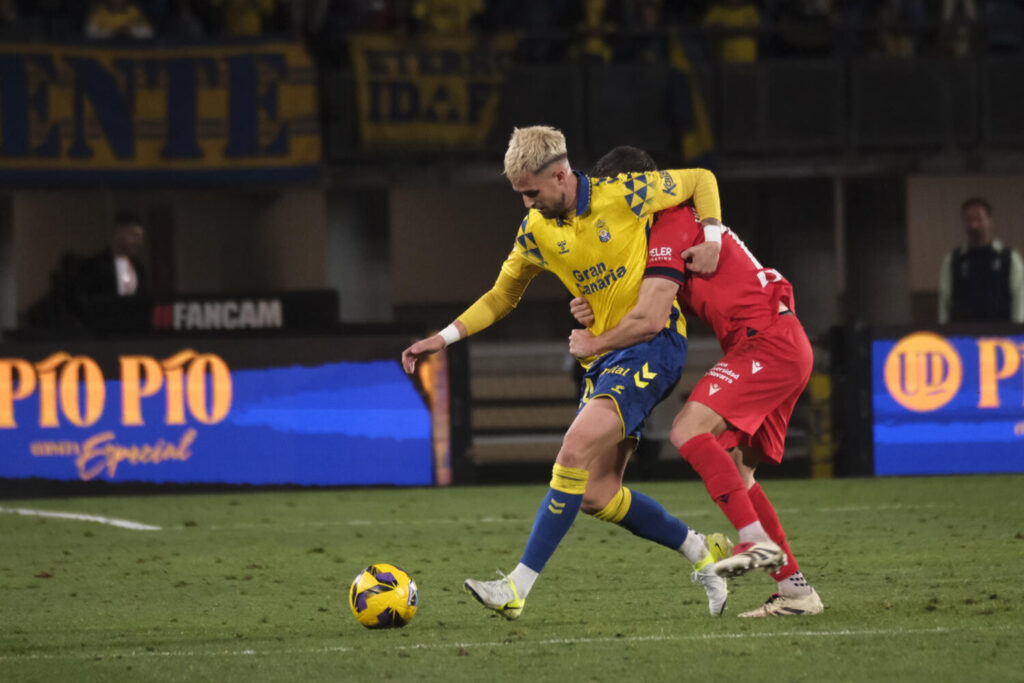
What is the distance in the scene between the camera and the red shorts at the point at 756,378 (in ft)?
20.9

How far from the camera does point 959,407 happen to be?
13.2m

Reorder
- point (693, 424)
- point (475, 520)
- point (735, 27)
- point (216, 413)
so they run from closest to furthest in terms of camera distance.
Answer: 1. point (693, 424)
2. point (475, 520)
3. point (216, 413)
4. point (735, 27)

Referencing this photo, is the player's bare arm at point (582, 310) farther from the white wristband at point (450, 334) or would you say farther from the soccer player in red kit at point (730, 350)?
the white wristband at point (450, 334)

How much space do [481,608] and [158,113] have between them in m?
11.0

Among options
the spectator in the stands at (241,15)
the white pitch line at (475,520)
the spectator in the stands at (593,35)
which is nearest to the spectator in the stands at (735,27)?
the spectator in the stands at (593,35)

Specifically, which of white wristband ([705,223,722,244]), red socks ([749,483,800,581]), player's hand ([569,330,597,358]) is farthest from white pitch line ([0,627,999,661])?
white wristband ([705,223,722,244])

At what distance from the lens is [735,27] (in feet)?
59.2

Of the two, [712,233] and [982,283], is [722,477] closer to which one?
[712,233]

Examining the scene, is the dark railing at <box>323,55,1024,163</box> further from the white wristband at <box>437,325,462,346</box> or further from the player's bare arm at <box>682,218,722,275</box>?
the player's bare arm at <box>682,218,722,275</box>

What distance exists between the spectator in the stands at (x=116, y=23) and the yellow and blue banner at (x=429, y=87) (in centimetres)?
222

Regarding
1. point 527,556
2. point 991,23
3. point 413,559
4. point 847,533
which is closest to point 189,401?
point 413,559

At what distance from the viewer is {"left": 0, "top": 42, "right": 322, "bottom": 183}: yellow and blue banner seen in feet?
53.9

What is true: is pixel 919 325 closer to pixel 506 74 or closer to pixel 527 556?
pixel 506 74

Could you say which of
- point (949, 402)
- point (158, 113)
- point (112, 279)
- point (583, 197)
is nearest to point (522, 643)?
point (583, 197)
